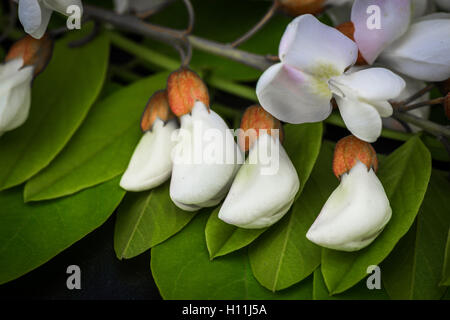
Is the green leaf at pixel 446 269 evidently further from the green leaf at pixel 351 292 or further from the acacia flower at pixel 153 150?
the acacia flower at pixel 153 150

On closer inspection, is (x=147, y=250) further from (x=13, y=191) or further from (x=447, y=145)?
(x=447, y=145)

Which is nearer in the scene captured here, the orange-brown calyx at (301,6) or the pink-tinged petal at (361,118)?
the pink-tinged petal at (361,118)

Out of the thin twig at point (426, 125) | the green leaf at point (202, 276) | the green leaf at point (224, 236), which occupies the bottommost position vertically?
the green leaf at point (202, 276)

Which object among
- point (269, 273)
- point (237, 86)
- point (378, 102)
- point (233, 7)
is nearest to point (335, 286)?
point (269, 273)

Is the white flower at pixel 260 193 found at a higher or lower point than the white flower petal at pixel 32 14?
lower

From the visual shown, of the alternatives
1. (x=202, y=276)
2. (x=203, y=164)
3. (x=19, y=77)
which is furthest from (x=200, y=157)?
(x=19, y=77)

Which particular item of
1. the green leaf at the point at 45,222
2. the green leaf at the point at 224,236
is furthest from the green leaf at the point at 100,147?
the green leaf at the point at 224,236

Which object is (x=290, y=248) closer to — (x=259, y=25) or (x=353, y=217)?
(x=353, y=217)
